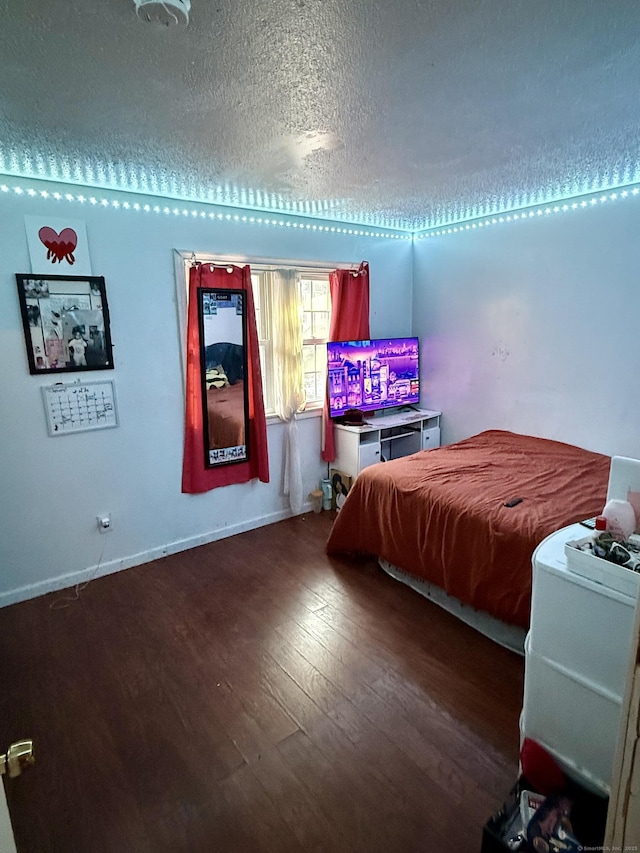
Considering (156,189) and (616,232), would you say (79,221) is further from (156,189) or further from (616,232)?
(616,232)

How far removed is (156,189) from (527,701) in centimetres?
318

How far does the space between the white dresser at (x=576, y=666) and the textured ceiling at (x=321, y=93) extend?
158cm

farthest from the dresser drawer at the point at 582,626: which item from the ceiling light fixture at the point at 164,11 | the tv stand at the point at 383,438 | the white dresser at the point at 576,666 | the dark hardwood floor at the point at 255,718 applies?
the tv stand at the point at 383,438

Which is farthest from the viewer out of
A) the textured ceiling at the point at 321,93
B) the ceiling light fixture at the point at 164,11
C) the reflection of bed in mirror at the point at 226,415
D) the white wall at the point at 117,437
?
the reflection of bed in mirror at the point at 226,415

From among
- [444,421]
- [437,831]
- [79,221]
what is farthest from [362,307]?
[437,831]

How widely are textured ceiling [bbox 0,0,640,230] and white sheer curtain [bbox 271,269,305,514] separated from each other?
2.83ft

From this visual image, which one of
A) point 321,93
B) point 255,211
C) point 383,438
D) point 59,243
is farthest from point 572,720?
point 255,211

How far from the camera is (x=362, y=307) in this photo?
12.9ft

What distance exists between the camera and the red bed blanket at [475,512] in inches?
86.8

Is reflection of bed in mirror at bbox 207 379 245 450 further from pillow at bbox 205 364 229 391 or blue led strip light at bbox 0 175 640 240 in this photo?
blue led strip light at bbox 0 175 640 240

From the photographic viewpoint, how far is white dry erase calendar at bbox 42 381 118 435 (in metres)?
2.69

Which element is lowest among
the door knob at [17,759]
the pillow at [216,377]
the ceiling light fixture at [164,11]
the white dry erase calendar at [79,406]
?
the door knob at [17,759]

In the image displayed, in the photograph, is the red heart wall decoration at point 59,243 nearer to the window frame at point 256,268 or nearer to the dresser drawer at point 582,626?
the window frame at point 256,268

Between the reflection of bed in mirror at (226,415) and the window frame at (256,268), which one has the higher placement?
the window frame at (256,268)
